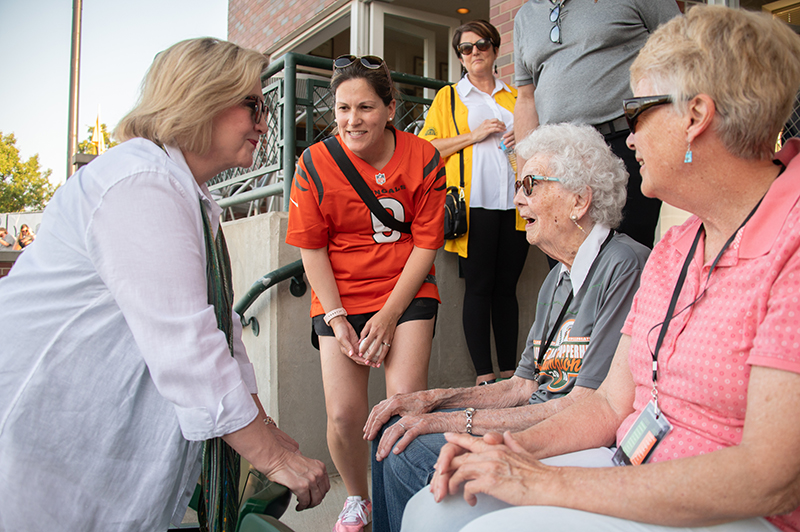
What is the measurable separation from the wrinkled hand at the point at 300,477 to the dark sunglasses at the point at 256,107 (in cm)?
99

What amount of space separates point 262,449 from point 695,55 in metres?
1.32

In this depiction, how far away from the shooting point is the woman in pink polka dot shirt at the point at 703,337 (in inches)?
37.3

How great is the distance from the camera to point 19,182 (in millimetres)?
34844

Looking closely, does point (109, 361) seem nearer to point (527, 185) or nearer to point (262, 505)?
point (262, 505)

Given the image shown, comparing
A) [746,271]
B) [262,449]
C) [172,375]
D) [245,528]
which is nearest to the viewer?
[746,271]

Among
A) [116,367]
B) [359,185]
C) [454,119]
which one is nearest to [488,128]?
[454,119]

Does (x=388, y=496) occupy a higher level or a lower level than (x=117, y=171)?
lower

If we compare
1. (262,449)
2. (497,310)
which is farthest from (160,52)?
(497,310)

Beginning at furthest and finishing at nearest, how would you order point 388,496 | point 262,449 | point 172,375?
point 388,496 → point 262,449 → point 172,375

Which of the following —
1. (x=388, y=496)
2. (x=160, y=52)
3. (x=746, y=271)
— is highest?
(x=160, y=52)

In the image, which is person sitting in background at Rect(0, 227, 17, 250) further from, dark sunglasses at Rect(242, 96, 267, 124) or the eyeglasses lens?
the eyeglasses lens

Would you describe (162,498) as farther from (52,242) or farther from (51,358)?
(52,242)

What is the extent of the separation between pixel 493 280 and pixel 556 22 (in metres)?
1.40

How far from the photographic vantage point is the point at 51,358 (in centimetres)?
130
